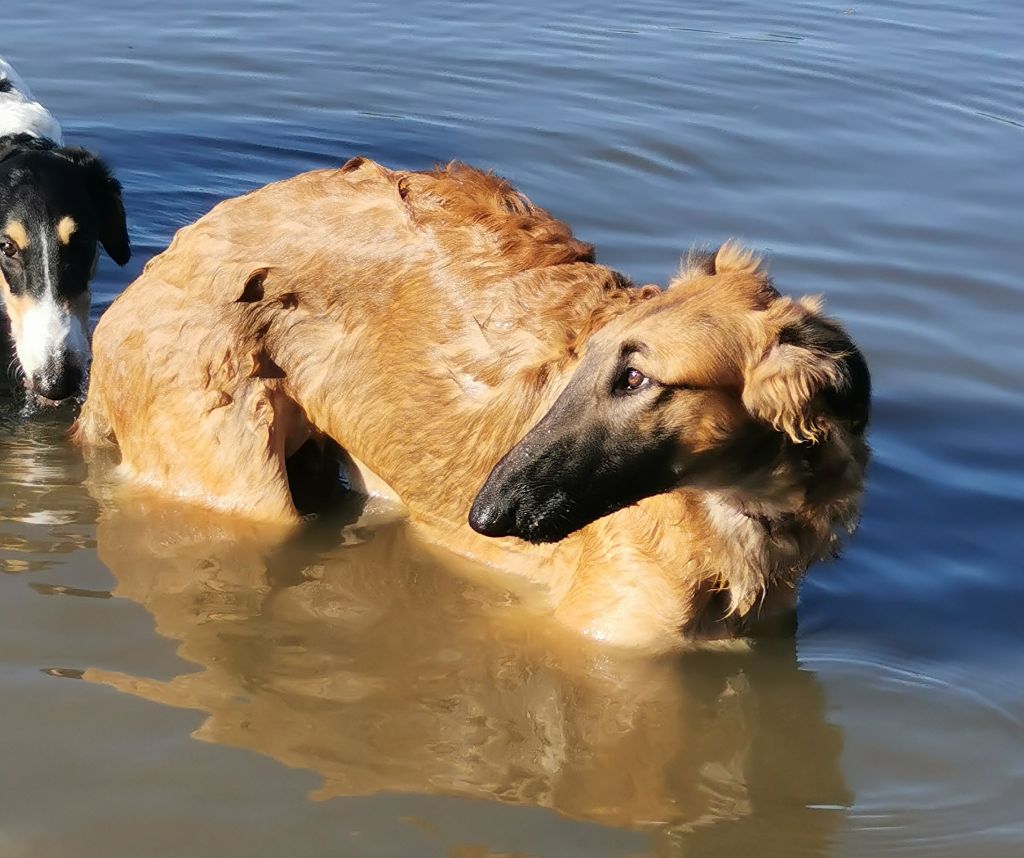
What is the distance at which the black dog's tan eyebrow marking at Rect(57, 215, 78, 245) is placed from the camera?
812cm

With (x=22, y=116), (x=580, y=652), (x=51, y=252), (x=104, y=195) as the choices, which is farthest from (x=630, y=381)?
(x=22, y=116)

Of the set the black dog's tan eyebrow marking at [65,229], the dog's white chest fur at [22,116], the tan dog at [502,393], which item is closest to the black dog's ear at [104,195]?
the black dog's tan eyebrow marking at [65,229]

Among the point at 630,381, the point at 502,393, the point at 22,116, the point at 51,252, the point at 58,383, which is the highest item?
the point at 630,381

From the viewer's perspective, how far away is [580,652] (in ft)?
18.1

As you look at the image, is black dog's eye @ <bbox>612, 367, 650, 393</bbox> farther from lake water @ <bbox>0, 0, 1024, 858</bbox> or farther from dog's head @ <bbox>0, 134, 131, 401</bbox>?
dog's head @ <bbox>0, 134, 131, 401</bbox>

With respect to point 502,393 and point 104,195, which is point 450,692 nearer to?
point 502,393

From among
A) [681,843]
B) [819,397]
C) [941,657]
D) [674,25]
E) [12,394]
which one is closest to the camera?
[681,843]

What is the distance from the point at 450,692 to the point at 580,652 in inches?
20.8

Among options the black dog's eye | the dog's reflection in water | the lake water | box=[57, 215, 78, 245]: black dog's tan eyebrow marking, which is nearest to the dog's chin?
the lake water

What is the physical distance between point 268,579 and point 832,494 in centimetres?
225

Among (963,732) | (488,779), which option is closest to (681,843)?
(488,779)

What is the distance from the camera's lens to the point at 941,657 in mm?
5672

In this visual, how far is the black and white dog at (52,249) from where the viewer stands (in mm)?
7754

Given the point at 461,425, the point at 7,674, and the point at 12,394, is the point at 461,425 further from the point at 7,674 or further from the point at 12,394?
the point at 12,394
